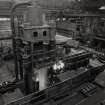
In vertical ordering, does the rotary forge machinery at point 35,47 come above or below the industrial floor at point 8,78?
above

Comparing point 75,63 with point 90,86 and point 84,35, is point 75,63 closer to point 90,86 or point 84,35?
point 90,86

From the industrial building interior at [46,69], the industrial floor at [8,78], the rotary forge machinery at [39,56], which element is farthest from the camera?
the industrial floor at [8,78]

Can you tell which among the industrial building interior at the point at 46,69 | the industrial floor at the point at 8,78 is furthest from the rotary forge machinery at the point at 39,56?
the industrial floor at the point at 8,78

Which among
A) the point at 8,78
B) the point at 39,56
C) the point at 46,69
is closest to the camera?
the point at 39,56

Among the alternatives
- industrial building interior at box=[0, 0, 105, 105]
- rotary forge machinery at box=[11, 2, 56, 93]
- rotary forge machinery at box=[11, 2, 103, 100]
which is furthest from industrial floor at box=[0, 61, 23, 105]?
rotary forge machinery at box=[11, 2, 56, 93]

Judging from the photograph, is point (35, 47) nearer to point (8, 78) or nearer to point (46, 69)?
point (46, 69)

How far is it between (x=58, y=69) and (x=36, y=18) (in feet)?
8.74

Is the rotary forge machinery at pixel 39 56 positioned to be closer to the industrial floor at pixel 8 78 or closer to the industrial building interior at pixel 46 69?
the industrial building interior at pixel 46 69

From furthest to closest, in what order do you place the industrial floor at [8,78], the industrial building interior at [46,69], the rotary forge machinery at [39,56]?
the industrial floor at [8,78], the rotary forge machinery at [39,56], the industrial building interior at [46,69]

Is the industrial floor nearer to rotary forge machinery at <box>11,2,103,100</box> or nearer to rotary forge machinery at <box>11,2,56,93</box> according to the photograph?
rotary forge machinery at <box>11,2,103,100</box>

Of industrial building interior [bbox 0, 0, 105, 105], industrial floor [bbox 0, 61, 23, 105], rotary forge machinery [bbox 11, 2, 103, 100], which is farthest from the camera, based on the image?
industrial floor [bbox 0, 61, 23, 105]

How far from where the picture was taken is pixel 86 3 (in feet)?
53.8

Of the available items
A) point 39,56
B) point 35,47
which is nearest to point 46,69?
point 39,56

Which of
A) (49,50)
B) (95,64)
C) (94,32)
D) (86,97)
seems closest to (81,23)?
(94,32)
